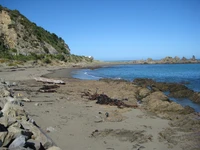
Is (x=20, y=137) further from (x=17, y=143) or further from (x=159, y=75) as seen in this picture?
(x=159, y=75)

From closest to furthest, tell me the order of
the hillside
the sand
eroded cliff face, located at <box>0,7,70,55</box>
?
the sand
the hillside
eroded cliff face, located at <box>0,7,70,55</box>

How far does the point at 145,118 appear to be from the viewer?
351 inches

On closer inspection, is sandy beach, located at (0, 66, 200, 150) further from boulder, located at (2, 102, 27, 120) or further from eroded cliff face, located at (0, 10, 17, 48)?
eroded cliff face, located at (0, 10, 17, 48)

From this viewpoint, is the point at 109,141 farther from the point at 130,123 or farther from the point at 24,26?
the point at 24,26

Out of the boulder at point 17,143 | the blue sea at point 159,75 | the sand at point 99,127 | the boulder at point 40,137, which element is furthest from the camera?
the blue sea at point 159,75

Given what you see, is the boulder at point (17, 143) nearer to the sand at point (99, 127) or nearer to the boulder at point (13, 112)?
the sand at point (99, 127)

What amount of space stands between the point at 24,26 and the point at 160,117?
64511 mm

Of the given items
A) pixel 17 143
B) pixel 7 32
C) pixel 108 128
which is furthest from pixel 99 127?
pixel 7 32

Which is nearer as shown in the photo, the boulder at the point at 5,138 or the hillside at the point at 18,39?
the boulder at the point at 5,138

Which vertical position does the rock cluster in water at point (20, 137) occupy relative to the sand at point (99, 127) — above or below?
above

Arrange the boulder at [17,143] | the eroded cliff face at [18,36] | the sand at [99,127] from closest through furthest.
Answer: the boulder at [17,143] < the sand at [99,127] < the eroded cliff face at [18,36]

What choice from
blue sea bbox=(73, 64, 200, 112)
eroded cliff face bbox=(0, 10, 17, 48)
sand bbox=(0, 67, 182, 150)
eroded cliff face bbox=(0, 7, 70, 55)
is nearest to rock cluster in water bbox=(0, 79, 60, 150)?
sand bbox=(0, 67, 182, 150)

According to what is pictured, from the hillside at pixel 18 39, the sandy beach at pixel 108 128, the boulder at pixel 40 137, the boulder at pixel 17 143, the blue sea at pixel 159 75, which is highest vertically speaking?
the hillside at pixel 18 39

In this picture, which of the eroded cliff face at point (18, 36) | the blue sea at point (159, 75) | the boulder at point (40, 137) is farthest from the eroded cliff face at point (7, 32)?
the boulder at point (40, 137)
